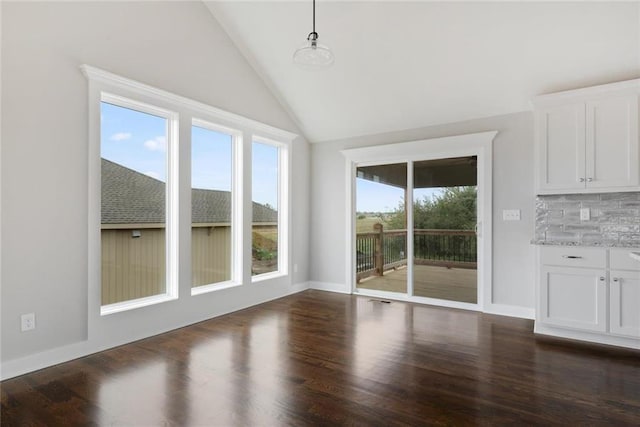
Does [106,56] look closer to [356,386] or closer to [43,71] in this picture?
[43,71]

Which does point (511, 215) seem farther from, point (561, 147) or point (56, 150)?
point (56, 150)

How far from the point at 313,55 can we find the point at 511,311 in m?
3.61

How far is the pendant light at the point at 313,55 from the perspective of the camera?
2773 millimetres

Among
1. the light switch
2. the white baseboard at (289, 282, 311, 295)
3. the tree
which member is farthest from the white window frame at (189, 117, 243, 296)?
the light switch

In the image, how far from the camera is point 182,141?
3725 millimetres

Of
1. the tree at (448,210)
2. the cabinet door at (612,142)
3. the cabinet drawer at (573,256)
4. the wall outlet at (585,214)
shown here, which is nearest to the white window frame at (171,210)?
the tree at (448,210)

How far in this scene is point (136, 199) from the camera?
3395 millimetres

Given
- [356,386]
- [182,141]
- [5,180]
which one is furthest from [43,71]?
[356,386]

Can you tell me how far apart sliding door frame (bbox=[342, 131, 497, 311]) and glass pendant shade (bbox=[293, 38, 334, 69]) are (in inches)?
88.4

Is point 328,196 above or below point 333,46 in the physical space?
below

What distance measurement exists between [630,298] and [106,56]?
201 inches

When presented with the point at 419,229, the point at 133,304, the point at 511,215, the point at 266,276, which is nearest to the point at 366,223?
the point at 419,229

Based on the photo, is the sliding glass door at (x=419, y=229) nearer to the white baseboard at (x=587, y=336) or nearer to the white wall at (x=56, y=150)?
the white baseboard at (x=587, y=336)

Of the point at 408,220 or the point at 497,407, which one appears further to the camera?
the point at 408,220
